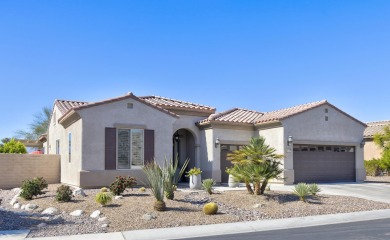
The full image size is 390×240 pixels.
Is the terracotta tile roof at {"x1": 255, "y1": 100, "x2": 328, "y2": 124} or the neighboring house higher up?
the terracotta tile roof at {"x1": 255, "y1": 100, "x2": 328, "y2": 124}

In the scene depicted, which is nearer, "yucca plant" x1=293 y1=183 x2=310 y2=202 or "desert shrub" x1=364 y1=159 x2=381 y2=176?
"yucca plant" x1=293 y1=183 x2=310 y2=202

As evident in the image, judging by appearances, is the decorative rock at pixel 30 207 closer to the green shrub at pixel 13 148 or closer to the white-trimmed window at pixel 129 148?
the white-trimmed window at pixel 129 148

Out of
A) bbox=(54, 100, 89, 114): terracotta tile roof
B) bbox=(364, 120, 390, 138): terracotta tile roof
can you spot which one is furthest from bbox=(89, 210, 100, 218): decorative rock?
bbox=(364, 120, 390, 138): terracotta tile roof

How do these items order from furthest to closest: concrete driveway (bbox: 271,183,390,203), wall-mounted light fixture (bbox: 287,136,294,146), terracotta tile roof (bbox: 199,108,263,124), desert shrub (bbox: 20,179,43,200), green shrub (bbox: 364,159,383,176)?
1. green shrub (bbox: 364,159,383,176)
2. terracotta tile roof (bbox: 199,108,263,124)
3. wall-mounted light fixture (bbox: 287,136,294,146)
4. concrete driveway (bbox: 271,183,390,203)
5. desert shrub (bbox: 20,179,43,200)

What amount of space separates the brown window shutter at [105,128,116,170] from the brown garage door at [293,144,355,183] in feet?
35.9

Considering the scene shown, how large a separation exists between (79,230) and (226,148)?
14080 millimetres

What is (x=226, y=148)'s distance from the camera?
24.2 m

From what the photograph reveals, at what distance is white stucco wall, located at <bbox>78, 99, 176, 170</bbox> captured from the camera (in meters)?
19.2

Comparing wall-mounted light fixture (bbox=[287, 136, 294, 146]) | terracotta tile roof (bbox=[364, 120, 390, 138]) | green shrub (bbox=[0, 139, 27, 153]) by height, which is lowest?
green shrub (bbox=[0, 139, 27, 153])

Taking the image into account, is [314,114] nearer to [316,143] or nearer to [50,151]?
[316,143]

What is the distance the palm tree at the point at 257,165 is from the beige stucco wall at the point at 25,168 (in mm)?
11818

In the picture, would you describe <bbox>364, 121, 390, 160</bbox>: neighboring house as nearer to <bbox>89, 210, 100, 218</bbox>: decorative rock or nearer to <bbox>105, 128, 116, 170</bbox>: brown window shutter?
<bbox>105, 128, 116, 170</bbox>: brown window shutter

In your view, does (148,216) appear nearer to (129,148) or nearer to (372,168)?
(129,148)

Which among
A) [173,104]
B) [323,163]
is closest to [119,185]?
[173,104]
